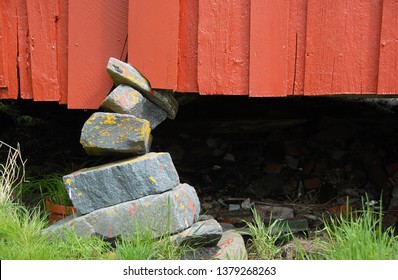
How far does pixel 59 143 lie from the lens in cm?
581

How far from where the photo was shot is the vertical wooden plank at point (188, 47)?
3.89 metres

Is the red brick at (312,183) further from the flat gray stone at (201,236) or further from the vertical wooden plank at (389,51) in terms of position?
the flat gray stone at (201,236)

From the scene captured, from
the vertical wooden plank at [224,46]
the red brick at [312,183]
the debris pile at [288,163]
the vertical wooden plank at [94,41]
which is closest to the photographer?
the vertical wooden plank at [224,46]

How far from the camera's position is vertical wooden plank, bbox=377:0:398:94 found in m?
3.68

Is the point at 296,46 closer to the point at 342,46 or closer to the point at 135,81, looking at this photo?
the point at 342,46

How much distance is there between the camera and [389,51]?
3707 millimetres

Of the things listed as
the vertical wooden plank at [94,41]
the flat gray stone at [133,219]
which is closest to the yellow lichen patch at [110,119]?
the vertical wooden plank at [94,41]

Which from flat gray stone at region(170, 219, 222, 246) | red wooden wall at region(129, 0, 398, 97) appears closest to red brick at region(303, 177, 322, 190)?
red wooden wall at region(129, 0, 398, 97)

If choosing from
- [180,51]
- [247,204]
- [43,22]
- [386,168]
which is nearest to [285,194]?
[247,204]

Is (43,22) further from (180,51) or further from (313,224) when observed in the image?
(313,224)

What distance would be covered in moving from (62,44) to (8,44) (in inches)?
15.1

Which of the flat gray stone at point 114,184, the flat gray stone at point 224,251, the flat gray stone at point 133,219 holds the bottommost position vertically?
the flat gray stone at point 224,251

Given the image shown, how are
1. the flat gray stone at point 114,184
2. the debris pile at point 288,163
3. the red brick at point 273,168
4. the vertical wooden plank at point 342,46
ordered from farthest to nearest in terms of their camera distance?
the red brick at point 273,168 → the debris pile at point 288,163 → the vertical wooden plank at point 342,46 → the flat gray stone at point 114,184

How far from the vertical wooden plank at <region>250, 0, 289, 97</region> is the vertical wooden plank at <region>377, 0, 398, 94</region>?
1.98 ft
